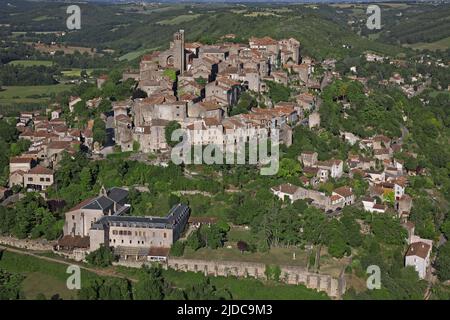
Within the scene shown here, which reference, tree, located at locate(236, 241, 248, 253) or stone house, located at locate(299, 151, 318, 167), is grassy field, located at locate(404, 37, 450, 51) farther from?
tree, located at locate(236, 241, 248, 253)

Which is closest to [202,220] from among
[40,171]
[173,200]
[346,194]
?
[173,200]

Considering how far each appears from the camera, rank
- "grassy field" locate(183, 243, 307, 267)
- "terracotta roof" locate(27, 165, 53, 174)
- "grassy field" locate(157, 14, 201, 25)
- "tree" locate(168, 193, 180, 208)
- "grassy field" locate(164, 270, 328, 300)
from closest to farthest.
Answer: "grassy field" locate(164, 270, 328, 300), "grassy field" locate(183, 243, 307, 267), "tree" locate(168, 193, 180, 208), "terracotta roof" locate(27, 165, 53, 174), "grassy field" locate(157, 14, 201, 25)

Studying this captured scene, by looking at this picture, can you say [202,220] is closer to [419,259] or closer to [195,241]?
[195,241]

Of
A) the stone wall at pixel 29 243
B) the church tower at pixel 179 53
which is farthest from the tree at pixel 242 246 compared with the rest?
the church tower at pixel 179 53

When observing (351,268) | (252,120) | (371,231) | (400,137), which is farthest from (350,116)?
(351,268)

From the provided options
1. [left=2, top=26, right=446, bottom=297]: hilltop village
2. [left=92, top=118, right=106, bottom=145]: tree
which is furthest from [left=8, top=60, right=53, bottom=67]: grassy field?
[left=92, top=118, right=106, bottom=145]: tree

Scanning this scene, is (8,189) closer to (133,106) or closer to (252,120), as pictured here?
(133,106)
